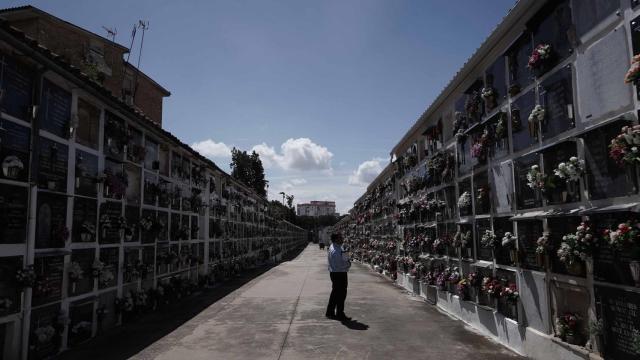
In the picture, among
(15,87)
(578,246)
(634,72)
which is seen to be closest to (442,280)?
(578,246)

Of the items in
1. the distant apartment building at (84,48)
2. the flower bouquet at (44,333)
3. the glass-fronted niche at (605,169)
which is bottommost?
the flower bouquet at (44,333)

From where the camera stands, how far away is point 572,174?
4.75m

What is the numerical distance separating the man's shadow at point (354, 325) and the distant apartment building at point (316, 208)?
142 m

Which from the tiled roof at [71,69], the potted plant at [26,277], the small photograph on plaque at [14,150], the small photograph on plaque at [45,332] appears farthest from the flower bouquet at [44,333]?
the tiled roof at [71,69]

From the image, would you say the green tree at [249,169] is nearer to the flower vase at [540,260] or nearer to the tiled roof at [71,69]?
the tiled roof at [71,69]

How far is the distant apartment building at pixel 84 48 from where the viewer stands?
1461cm

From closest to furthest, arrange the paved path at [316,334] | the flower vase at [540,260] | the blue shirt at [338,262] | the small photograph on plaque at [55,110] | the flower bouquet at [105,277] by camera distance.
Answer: the flower vase at [540,260], the small photograph on plaque at [55,110], the paved path at [316,334], the flower bouquet at [105,277], the blue shirt at [338,262]

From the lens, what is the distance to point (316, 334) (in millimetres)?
7418

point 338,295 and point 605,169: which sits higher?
point 605,169

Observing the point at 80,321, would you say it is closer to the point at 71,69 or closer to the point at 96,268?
the point at 96,268

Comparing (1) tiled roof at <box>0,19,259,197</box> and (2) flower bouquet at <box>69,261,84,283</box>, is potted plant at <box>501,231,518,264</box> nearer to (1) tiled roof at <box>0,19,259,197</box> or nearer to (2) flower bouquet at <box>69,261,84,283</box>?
(2) flower bouquet at <box>69,261,84,283</box>

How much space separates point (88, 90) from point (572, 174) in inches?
278

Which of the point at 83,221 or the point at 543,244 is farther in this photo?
the point at 83,221

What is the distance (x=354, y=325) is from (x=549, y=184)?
14.5ft
